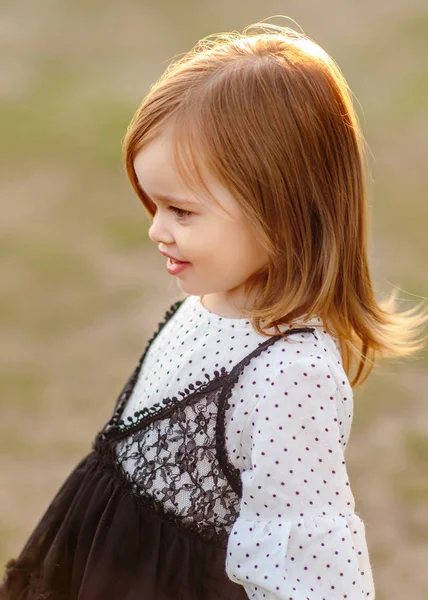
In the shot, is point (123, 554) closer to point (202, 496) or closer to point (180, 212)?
point (202, 496)

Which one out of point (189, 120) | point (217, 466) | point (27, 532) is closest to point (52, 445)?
point (27, 532)

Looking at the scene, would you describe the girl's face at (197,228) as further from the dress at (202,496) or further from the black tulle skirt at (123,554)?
the black tulle skirt at (123,554)

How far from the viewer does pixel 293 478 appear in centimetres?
119

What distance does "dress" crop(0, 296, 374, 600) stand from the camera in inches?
47.1

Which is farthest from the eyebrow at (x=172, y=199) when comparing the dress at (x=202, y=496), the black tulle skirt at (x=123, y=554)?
the black tulle skirt at (x=123, y=554)

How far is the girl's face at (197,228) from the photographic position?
48.6 inches

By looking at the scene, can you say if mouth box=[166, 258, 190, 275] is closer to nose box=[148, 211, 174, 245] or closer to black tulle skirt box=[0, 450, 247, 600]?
nose box=[148, 211, 174, 245]

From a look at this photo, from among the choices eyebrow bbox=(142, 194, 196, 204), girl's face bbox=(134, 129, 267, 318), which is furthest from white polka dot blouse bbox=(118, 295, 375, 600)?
eyebrow bbox=(142, 194, 196, 204)

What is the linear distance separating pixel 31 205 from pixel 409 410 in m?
2.04

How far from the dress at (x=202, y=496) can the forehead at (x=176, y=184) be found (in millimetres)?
197

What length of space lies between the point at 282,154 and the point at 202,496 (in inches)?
19.5

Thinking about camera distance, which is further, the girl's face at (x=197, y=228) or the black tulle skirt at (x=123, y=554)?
the black tulle skirt at (x=123, y=554)

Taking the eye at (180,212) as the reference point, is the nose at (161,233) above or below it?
below

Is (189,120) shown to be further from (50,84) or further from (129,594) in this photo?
(50,84)
